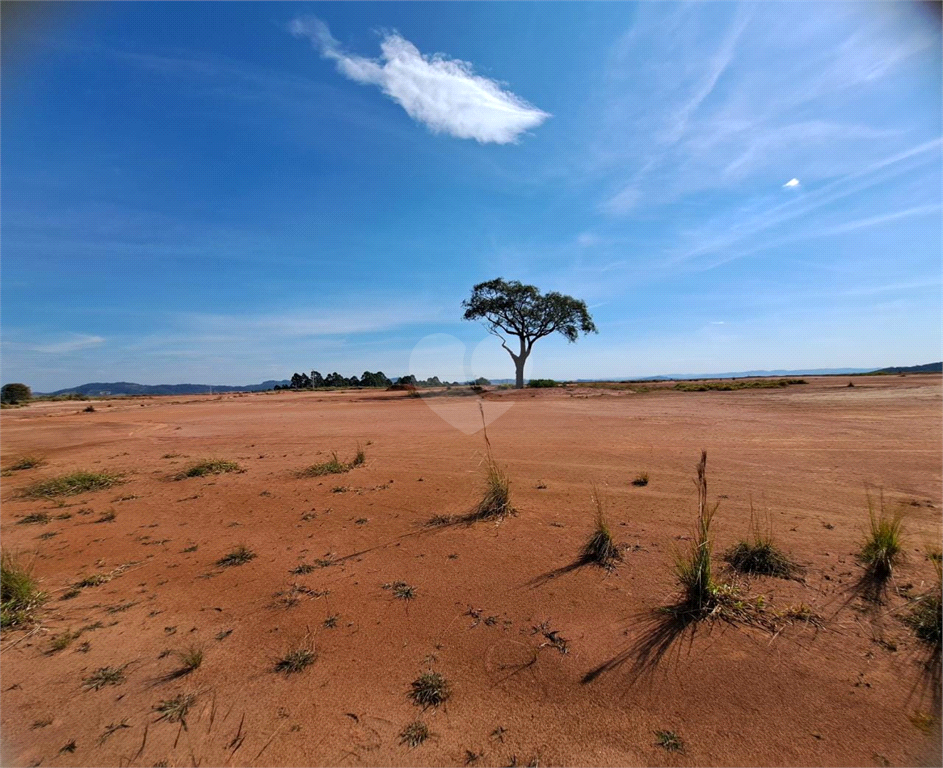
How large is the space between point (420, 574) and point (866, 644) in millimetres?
3821

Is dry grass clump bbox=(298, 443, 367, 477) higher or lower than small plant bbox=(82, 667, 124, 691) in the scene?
higher

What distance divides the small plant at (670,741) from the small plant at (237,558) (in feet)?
14.9

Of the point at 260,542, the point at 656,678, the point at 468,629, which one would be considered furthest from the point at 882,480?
the point at 260,542

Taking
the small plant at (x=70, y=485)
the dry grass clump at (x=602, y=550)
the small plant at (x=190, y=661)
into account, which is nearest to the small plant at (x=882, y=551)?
the dry grass clump at (x=602, y=550)

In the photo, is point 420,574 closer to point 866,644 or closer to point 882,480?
point 866,644

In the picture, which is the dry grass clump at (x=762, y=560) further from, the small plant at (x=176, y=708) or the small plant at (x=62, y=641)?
the small plant at (x=62, y=641)

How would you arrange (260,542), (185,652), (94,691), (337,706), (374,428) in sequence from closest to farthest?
(337,706), (94,691), (185,652), (260,542), (374,428)

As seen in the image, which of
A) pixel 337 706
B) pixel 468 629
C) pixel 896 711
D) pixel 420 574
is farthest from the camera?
pixel 420 574

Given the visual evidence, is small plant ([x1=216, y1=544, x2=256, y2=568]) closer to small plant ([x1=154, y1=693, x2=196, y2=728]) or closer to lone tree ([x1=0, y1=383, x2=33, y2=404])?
small plant ([x1=154, y1=693, x2=196, y2=728])

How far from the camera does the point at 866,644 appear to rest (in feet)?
10.1

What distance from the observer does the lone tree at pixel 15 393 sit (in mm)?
40362

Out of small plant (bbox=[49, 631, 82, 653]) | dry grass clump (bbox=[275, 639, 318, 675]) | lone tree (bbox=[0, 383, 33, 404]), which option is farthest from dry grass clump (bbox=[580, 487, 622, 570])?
lone tree (bbox=[0, 383, 33, 404])

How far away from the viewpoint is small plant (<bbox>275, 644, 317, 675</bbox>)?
3076 millimetres

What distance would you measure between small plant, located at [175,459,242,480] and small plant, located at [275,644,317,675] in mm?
6882
